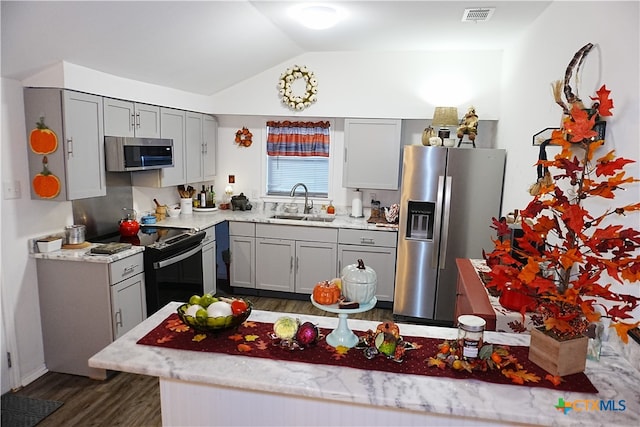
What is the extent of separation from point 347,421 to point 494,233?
2.82m

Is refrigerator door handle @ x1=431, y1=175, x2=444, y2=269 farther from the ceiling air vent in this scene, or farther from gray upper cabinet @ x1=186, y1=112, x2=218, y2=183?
gray upper cabinet @ x1=186, y1=112, x2=218, y2=183

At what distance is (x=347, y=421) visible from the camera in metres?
1.44

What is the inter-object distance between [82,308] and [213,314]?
1.84 meters

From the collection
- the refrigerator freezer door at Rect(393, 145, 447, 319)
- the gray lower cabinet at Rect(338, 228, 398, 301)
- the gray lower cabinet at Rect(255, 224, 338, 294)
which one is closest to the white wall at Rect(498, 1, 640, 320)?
the refrigerator freezer door at Rect(393, 145, 447, 319)

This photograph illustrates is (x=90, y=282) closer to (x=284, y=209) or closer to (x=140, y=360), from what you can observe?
(x=140, y=360)

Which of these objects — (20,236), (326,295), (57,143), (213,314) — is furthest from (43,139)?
(326,295)

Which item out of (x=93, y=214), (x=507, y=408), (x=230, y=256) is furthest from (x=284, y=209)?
(x=507, y=408)

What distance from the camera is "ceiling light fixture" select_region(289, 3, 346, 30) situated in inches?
117

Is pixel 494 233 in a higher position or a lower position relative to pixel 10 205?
lower

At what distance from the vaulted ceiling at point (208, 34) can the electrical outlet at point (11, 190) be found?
0.68m

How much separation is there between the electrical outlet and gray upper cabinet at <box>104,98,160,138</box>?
0.69 meters

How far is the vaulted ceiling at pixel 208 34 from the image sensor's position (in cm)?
244

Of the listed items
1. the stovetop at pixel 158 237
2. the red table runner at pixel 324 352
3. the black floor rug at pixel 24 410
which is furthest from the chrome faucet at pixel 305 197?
the red table runner at pixel 324 352

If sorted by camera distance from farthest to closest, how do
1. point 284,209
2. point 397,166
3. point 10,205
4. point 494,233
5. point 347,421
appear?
point 284,209 → point 397,166 → point 494,233 → point 10,205 → point 347,421
